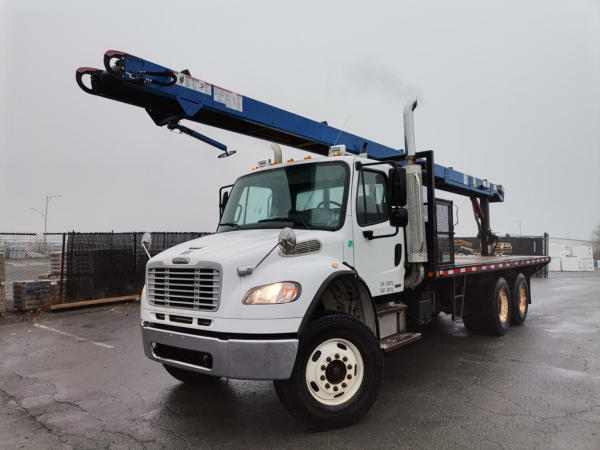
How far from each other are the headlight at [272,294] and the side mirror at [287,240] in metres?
0.31

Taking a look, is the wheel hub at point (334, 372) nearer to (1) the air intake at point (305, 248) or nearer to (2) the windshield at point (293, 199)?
(1) the air intake at point (305, 248)

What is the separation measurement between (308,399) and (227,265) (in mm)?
1377

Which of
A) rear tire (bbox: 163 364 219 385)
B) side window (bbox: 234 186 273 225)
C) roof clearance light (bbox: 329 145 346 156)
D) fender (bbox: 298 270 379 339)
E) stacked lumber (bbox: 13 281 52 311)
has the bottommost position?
rear tire (bbox: 163 364 219 385)

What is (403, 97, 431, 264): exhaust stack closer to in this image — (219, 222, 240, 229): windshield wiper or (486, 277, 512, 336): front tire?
(219, 222, 240, 229): windshield wiper

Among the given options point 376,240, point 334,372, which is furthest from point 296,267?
point 376,240

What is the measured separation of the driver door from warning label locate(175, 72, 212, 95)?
1999 mm

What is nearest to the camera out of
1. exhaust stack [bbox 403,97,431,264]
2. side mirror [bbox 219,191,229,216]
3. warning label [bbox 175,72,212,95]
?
warning label [bbox 175,72,212,95]

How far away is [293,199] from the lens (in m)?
4.79

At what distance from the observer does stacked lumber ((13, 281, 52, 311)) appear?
11.1 m

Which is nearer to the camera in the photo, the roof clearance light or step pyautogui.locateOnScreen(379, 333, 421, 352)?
step pyautogui.locateOnScreen(379, 333, 421, 352)

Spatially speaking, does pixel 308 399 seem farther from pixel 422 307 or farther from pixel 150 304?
pixel 422 307

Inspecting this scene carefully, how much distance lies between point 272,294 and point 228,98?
8.57 feet

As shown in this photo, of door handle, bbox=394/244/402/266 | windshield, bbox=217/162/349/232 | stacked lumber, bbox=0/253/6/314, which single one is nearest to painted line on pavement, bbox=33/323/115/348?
stacked lumber, bbox=0/253/6/314

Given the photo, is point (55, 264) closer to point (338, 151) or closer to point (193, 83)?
point (193, 83)
